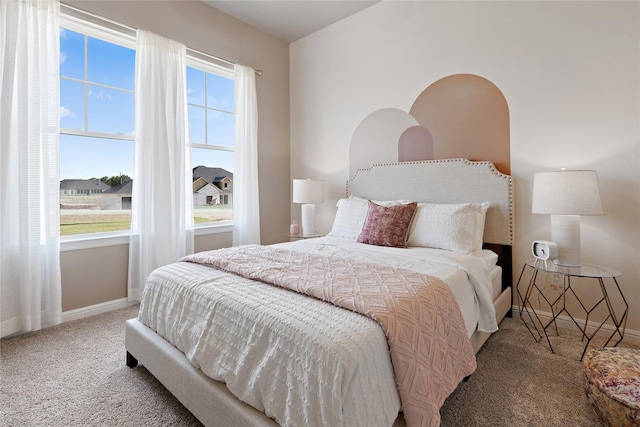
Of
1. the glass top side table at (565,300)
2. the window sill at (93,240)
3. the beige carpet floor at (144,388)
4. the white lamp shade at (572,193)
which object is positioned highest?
the white lamp shade at (572,193)

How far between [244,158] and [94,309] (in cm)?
205

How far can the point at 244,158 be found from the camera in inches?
145

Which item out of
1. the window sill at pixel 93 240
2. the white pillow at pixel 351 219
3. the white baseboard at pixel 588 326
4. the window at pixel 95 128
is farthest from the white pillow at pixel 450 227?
the window at pixel 95 128

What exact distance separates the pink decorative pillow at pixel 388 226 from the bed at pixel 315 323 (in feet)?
0.06

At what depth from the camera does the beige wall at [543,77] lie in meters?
2.19

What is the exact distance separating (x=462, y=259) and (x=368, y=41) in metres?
2.61

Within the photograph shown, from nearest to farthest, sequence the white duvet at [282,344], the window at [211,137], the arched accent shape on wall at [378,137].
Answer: the white duvet at [282,344], the arched accent shape on wall at [378,137], the window at [211,137]

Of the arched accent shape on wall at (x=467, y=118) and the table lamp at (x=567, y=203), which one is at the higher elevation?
the arched accent shape on wall at (x=467, y=118)

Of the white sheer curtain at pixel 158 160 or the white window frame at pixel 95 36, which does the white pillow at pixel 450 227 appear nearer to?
the white sheer curtain at pixel 158 160

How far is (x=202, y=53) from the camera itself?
3336 mm

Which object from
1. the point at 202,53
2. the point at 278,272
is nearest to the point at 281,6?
the point at 202,53

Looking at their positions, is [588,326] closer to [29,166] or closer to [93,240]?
[93,240]

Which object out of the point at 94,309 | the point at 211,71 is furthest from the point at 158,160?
the point at 94,309

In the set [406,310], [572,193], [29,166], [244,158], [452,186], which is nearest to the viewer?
[406,310]
